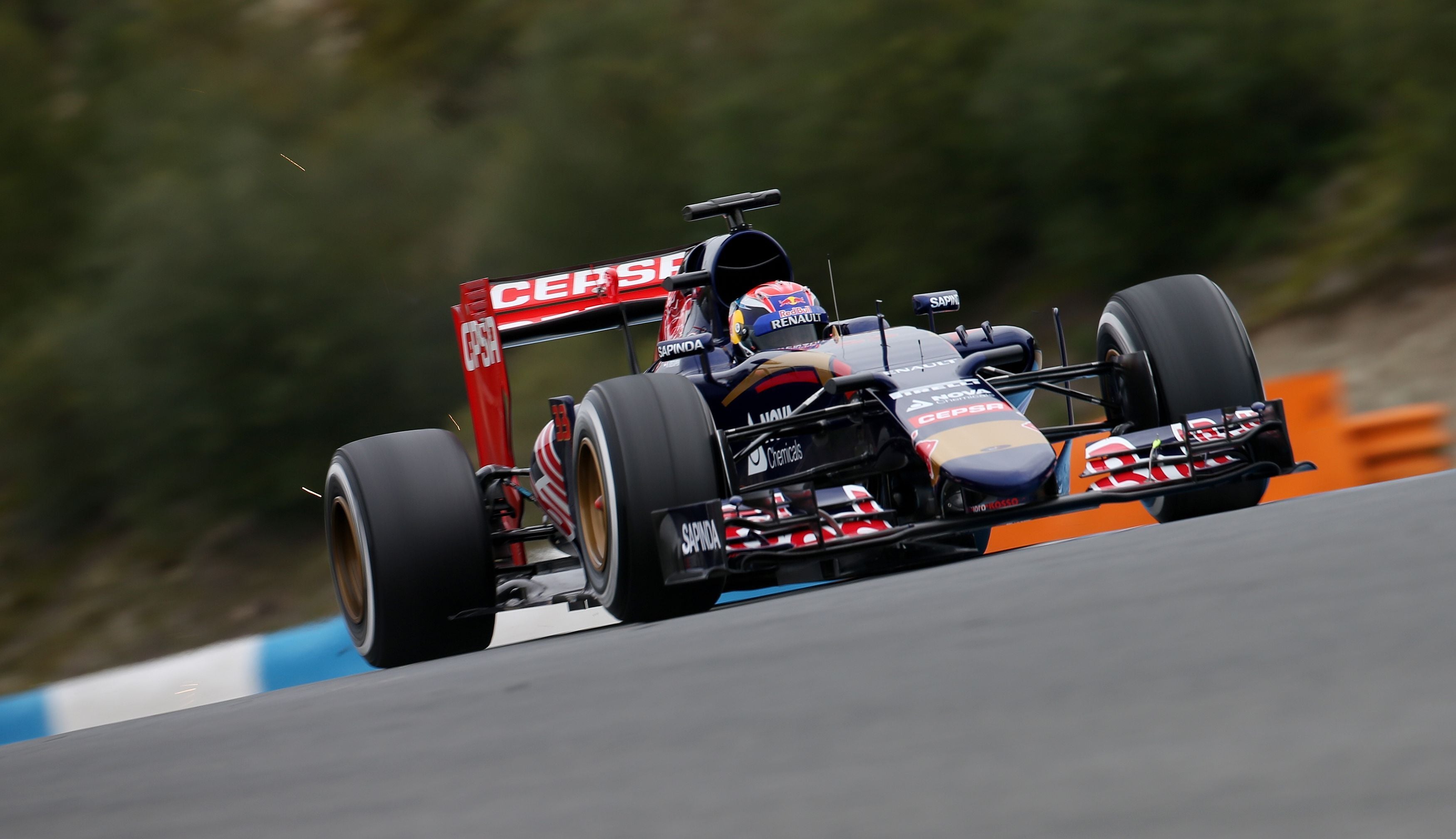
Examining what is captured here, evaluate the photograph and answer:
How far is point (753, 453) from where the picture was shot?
7.20 metres

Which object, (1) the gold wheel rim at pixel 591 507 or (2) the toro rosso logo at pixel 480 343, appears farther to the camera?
(2) the toro rosso logo at pixel 480 343

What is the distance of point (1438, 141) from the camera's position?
41.4ft

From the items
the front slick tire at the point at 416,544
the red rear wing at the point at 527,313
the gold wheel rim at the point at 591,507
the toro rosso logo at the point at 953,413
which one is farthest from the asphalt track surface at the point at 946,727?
the red rear wing at the point at 527,313

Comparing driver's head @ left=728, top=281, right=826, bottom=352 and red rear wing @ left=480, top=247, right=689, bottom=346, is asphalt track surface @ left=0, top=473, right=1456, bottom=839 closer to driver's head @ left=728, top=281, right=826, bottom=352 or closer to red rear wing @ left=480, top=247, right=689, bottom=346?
driver's head @ left=728, top=281, right=826, bottom=352

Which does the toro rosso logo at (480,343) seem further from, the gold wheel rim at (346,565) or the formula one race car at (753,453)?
the gold wheel rim at (346,565)

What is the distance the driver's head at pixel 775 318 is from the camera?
24.6 feet

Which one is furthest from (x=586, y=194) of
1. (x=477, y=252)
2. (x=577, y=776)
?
(x=577, y=776)

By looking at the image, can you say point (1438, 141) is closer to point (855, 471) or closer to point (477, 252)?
point (855, 471)

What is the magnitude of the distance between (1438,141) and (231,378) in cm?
1451

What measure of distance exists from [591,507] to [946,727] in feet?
14.2


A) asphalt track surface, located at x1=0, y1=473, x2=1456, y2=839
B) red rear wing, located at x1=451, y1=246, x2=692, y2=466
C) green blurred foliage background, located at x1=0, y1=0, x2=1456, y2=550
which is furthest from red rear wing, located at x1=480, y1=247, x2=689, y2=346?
green blurred foliage background, located at x1=0, y1=0, x2=1456, y2=550

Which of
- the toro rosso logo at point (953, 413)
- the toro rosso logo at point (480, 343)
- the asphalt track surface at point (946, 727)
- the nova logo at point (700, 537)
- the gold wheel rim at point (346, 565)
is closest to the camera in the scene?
the asphalt track surface at point (946, 727)

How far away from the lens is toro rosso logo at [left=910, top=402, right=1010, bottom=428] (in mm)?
6262

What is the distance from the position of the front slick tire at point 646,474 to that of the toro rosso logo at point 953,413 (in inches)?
30.9
